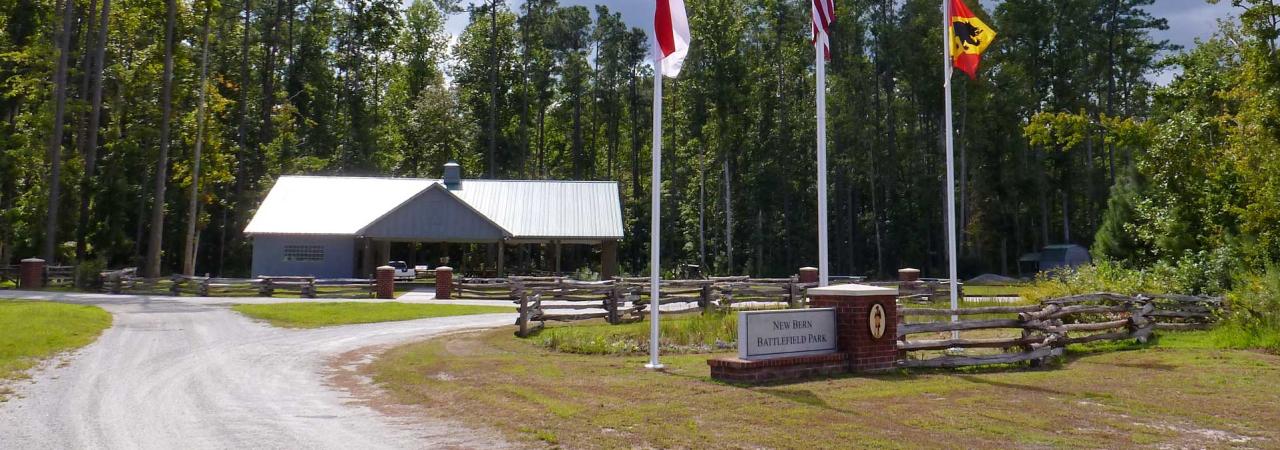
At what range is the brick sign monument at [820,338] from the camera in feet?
36.6

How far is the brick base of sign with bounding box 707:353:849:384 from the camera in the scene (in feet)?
36.4

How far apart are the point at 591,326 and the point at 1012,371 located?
34.0 ft

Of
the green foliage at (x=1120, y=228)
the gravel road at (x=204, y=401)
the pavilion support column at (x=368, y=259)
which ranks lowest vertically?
the gravel road at (x=204, y=401)

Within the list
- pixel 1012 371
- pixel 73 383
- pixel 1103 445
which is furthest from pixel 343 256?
pixel 1103 445

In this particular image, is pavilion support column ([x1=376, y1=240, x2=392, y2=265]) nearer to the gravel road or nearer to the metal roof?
the metal roof

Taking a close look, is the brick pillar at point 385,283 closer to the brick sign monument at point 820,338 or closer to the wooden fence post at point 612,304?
the wooden fence post at point 612,304

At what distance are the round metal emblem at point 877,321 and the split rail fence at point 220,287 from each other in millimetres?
23586

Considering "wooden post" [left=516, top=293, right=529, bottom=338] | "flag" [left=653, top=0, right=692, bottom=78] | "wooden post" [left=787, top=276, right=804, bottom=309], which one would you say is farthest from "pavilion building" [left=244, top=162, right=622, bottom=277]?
"flag" [left=653, top=0, right=692, bottom=78]

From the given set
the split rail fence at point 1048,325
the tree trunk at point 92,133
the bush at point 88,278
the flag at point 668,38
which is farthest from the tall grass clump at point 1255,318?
the tree trunk at point 92,133

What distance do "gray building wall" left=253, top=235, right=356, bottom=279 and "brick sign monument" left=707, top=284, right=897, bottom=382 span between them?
30.1 metres

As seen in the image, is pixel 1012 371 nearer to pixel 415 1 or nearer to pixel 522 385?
pixel 522 385

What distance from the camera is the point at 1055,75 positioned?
52.6 metres

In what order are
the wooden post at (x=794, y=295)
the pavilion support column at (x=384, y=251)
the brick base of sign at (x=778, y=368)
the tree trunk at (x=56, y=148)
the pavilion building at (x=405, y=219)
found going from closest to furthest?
the brick base of sign at (x=778, y=368) → the wooden post at (x=794, y=295) → the tree trunk at (x=56, y=148) → the pavilion building at (x=405, y=219) → the pavilion support column at (x=384, y=251)

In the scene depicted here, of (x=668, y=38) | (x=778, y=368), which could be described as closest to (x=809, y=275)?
(x=668, y=38)
